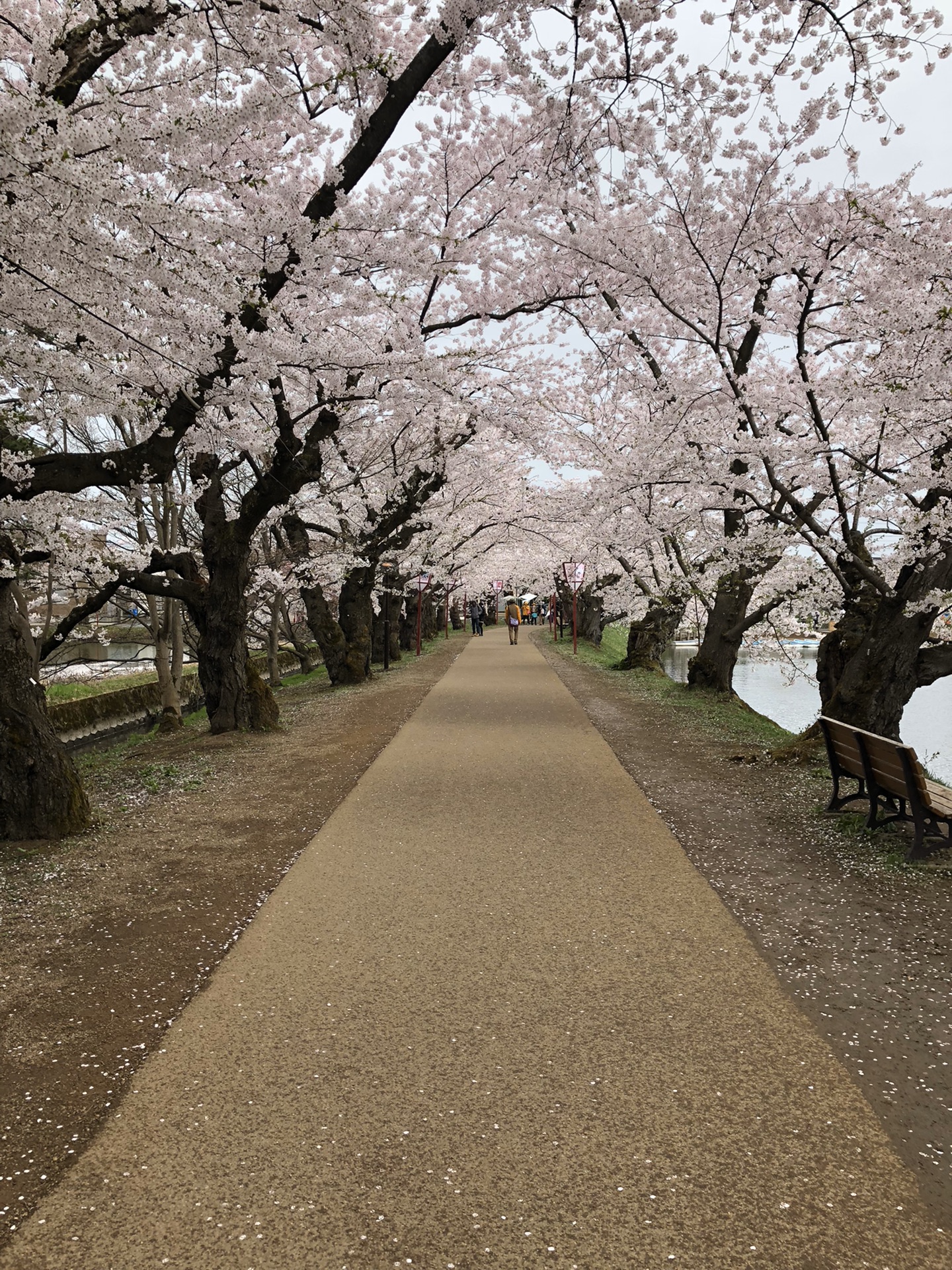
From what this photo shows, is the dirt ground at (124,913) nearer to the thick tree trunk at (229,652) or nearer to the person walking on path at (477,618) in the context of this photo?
the thick tree trunk at (229,652)

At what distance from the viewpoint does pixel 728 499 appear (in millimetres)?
12539

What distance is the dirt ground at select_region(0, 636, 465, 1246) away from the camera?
306cm

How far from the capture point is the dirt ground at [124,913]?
120 inches

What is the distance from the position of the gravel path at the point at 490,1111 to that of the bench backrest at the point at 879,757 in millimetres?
1639

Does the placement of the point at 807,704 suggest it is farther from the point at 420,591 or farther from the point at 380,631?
the point at 420,591

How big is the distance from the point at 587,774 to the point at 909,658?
364cm

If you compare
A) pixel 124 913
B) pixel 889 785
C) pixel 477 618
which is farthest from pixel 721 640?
pixel 477 618

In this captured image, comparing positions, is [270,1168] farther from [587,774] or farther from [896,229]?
[896,229]

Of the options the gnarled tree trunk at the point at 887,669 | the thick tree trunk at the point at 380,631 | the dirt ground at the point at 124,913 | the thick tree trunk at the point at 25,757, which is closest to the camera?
the dirt ground at the point at 124,913

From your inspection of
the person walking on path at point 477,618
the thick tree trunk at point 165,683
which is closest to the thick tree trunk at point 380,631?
the thick tree trunk at point 165,683

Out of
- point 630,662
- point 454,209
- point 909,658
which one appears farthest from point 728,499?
point 630,662

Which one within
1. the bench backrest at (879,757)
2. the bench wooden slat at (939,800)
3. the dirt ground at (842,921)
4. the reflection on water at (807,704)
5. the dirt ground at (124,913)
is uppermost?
the bench backrest at (879,757)

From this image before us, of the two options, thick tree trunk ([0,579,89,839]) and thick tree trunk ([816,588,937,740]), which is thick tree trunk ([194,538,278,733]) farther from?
thick tree trunk ([816,588,937,740])

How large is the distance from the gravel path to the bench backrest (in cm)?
164
